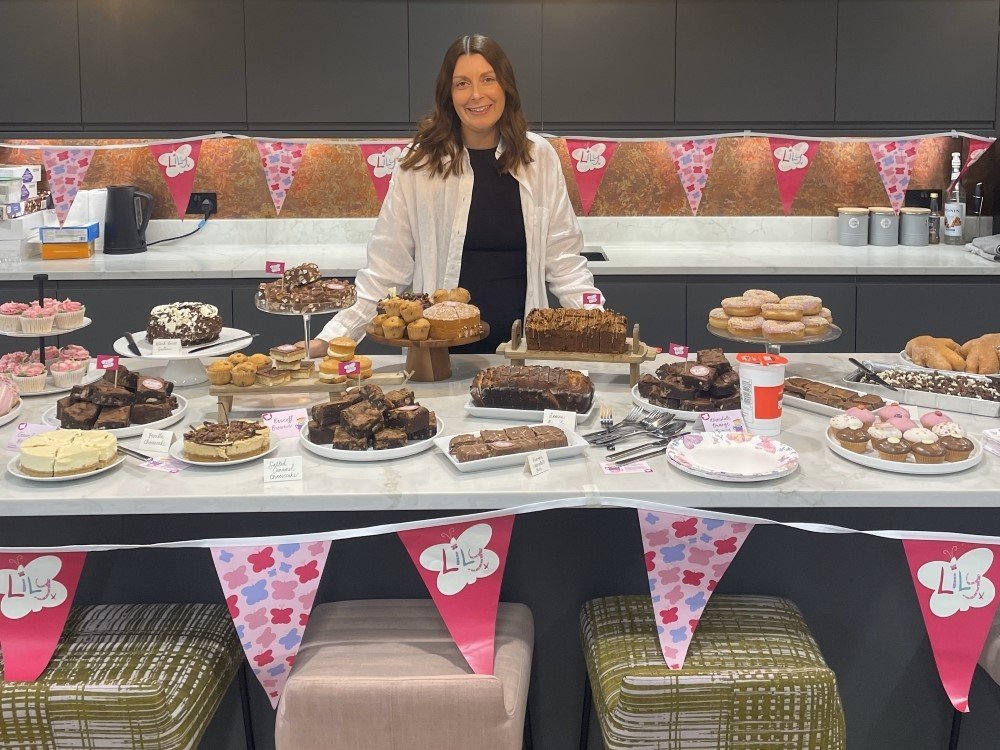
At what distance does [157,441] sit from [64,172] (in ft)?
12.0

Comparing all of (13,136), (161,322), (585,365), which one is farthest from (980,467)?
(13,136)

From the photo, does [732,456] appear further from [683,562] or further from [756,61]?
[756,61]

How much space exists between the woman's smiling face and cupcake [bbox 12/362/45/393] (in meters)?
1.40

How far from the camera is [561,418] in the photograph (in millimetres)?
2322

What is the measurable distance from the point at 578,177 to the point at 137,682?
380 cm

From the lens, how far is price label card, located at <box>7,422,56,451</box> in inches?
87.0

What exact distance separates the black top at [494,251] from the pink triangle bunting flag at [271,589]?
64.6 inches

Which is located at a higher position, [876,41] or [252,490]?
[876,41]

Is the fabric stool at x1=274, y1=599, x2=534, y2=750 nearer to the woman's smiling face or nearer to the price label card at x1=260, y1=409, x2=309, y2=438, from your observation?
the price label card at x1=260, y1=409, x2=309, y2=438

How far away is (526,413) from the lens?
2416mm

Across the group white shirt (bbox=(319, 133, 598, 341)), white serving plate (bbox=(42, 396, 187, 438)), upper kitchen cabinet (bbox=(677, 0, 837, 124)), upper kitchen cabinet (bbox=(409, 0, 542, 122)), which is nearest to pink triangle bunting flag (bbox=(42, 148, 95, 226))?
upper kitchen cabinet (bbox=(409, 0, 542, 122))

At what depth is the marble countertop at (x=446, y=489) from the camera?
76.5 inches

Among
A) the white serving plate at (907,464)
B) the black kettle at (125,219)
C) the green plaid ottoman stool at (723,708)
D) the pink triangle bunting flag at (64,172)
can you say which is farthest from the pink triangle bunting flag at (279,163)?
the green plaid ottoman stool at (723,708)

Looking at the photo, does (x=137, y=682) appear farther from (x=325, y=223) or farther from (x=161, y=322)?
(x=325, y=223)
